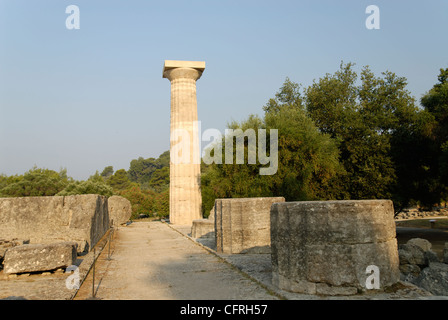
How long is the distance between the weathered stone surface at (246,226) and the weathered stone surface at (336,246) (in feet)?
12.5

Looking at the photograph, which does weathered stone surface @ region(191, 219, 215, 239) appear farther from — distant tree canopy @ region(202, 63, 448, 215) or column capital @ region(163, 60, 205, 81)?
column capital @ region(163, 60, 205, 81)

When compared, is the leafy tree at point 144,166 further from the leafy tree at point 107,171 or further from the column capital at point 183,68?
the column capital at point 183,68

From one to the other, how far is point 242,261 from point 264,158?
40.6 ft

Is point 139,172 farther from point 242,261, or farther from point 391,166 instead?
point 242,261

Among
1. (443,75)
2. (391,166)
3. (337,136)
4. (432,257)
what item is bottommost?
(432,257)

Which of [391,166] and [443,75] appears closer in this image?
[391,166]

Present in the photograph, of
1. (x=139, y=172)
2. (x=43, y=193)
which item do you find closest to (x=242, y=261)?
(x=43, y=193)

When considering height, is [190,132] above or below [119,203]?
above

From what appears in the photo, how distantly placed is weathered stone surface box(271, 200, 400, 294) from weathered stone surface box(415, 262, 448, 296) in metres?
2.59

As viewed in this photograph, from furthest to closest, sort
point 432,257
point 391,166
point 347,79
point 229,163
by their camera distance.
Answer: point 347,79
point 229,163
point 391,166
point 432,257

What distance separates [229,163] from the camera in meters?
20.3

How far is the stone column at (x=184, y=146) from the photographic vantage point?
2416cm

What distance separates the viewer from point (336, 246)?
477cm

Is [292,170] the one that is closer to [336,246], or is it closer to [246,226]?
[246,226]
